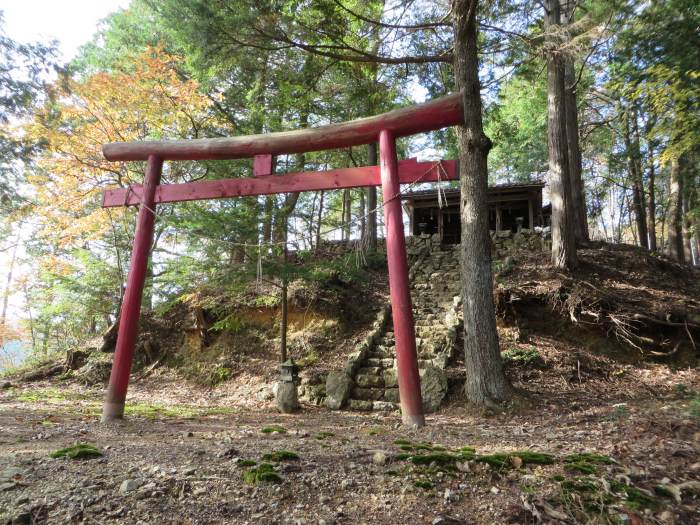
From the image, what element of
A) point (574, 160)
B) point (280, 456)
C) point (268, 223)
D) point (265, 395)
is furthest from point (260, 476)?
point (574, 160)

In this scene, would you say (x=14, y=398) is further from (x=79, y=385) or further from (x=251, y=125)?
(x=251, y=125)

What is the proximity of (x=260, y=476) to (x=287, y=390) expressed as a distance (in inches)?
162

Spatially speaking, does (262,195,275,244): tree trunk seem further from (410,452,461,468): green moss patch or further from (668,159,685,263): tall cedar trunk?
(668,159,685,263): tall cedar trunk

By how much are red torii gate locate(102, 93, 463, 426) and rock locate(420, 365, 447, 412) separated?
54.8 inches

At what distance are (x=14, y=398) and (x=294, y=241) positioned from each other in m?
6.70

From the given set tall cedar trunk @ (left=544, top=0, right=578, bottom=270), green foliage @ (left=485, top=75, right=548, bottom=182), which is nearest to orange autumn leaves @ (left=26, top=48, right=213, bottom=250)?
tall cedar trunk @ (left=544, top=0, right=578, bottom=270)

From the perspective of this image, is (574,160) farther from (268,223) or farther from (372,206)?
(268,223)

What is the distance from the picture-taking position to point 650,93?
7.56 meters

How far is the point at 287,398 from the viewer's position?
21.8 ft

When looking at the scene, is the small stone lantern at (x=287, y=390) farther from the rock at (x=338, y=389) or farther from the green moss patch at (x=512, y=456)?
the green moss patch at (x=512, y=456)

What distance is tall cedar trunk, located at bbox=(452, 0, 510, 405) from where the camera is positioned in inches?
223

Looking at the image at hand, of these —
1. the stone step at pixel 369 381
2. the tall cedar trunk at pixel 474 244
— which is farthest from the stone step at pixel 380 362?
the tall cedar trunk at pixel 474 244

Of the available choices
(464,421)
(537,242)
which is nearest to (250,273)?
(464,421)

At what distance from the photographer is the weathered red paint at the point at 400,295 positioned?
15.7ft
